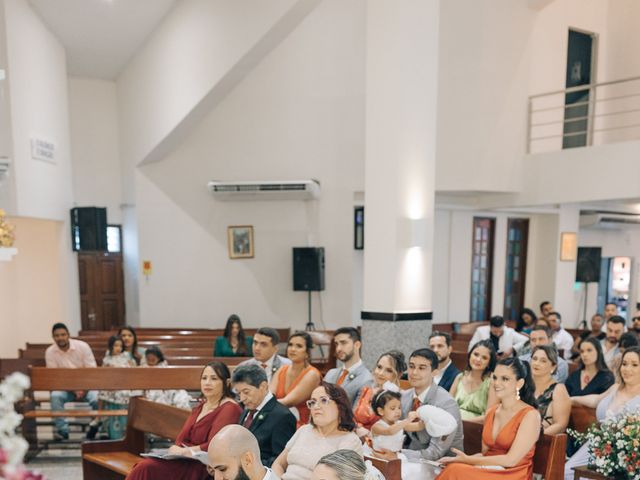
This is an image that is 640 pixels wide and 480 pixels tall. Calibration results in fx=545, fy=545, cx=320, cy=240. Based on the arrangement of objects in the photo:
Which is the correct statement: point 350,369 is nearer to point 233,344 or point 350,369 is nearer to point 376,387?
point 376,387

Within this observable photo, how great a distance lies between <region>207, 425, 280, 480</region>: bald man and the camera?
2.13 metres

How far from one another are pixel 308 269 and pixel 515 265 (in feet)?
14.6

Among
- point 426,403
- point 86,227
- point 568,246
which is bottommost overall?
point 426,403

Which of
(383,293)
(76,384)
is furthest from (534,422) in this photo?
(76,384)

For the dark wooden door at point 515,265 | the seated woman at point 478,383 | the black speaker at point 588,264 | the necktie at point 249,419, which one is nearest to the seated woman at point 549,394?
the seated woman at point 478,383

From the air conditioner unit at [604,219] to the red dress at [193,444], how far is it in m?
8.89

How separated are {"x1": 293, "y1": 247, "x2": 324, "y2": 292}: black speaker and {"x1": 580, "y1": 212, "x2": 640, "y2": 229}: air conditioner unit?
5.17m

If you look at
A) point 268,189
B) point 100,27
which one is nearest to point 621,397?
point 268,189

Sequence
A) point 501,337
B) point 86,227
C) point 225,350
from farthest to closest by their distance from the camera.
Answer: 1. point 86,227
2. point 225,350
3. point 501,337

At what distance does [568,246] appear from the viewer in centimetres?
995

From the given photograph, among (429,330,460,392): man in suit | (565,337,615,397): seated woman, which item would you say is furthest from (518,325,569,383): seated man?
(429,330,460,392): man in suit

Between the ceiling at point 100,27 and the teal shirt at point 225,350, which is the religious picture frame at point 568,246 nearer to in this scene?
the teal shirt at point 225,350

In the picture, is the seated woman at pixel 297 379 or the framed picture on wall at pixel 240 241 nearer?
the seated woman at pixel 297 379

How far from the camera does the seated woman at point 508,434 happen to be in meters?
3.00
